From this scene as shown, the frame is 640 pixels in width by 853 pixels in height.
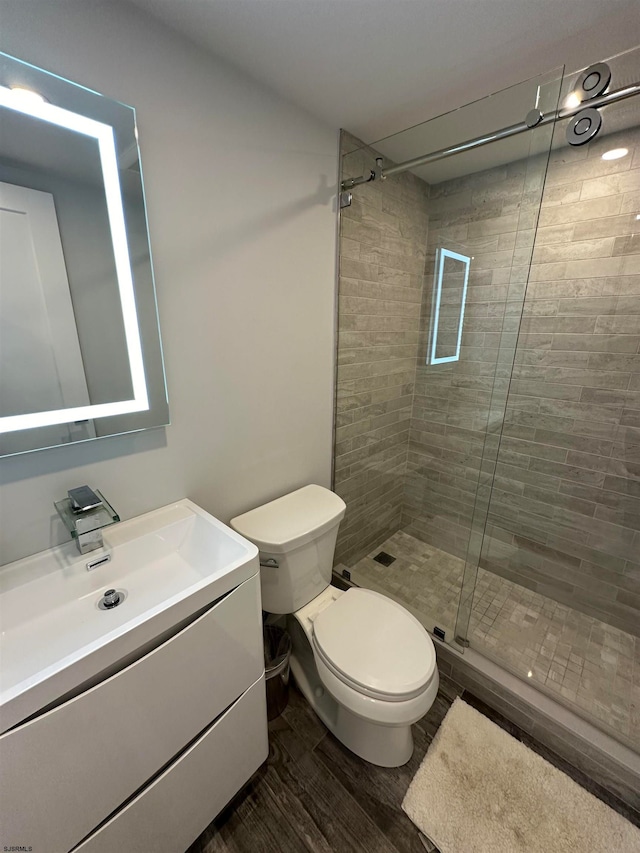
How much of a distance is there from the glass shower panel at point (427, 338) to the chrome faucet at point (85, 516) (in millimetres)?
1151

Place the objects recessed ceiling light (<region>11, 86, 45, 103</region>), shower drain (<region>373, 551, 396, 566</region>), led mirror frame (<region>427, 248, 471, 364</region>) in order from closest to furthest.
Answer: recessed ceiling light (<region>11, 86, 45, 103</region>), led mirror frame (<region>427, 248, 471, 364</region>), shower drain (<region>373, 551, 396, 566</region>)

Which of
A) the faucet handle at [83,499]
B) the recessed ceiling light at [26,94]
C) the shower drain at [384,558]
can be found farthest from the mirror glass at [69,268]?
the shower drain at [384,558]

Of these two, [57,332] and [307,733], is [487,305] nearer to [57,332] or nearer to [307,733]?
[57,332]

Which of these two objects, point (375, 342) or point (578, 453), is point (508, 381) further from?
point (375, 342)

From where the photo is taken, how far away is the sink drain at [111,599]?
0.89 metres

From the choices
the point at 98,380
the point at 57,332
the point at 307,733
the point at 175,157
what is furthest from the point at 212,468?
the point at 307,733

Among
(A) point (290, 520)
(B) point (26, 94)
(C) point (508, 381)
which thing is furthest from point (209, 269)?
(C) point (508, 381)

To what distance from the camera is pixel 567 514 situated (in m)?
1.87

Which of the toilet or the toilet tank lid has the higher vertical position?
the toilet tank lid

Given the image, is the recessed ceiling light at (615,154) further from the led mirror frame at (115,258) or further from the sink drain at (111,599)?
the sink drain at (111,599)

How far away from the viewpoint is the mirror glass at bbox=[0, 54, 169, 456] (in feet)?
2.65

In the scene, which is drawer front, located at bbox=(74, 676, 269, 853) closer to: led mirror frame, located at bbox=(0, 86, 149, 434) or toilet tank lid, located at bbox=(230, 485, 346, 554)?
toilet tank lid, located at bbox=(230, 485, 346, 554)

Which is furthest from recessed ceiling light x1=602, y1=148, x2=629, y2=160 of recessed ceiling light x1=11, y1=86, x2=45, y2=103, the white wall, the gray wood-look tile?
the gray wood-look tile

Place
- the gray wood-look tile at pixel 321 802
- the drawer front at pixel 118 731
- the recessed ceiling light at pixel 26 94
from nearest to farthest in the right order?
the drawer front at pixel 118 731 → the recessed ceiling light at pixel 26 94 → the gray wood-look tile at pixel 321 802
